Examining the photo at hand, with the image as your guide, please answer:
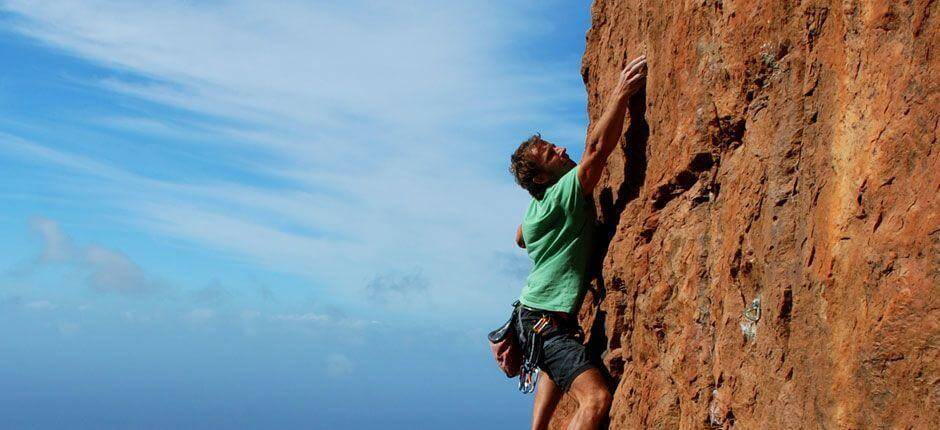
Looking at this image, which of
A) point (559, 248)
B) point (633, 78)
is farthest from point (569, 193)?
point (633, 78)

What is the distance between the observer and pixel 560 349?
27.7 feet

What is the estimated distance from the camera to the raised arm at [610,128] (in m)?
8.01

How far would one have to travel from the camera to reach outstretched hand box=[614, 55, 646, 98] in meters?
8.18

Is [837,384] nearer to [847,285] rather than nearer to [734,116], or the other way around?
[847,285]

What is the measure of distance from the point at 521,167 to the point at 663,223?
185 cm

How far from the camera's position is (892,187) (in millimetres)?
4676

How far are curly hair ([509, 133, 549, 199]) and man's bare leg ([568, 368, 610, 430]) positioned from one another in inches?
78.0

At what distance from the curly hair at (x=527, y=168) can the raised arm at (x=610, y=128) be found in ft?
2.49

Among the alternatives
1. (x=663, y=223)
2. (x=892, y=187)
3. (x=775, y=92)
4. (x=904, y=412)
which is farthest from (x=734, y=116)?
(x=904, y=412)

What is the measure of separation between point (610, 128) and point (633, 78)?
58 cm

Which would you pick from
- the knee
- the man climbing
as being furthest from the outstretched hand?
the knee

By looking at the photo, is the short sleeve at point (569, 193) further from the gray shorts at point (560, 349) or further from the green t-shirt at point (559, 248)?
the gray shorts at point (560, 349)

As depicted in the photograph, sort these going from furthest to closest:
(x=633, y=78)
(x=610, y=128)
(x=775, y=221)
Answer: (x=633, y=78) → (x=610, y=128) → (x=775, y=221)

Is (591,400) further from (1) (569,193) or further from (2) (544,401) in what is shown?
(1) (569,193)
